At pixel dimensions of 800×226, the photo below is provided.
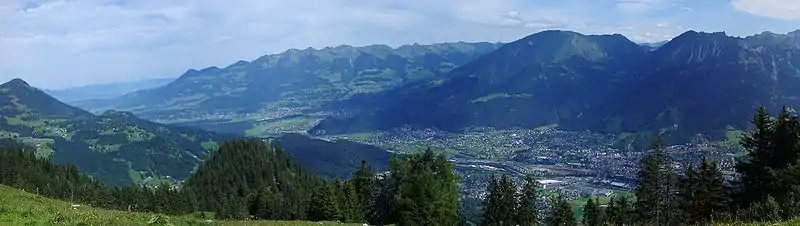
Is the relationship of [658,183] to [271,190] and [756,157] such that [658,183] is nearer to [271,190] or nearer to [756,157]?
[756,157]

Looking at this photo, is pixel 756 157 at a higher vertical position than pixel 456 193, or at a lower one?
higher

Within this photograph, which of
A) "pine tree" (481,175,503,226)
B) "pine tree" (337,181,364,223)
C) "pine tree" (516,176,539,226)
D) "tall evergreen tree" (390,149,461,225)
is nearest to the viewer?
"tall evergreen tree" (390,149,461,225)

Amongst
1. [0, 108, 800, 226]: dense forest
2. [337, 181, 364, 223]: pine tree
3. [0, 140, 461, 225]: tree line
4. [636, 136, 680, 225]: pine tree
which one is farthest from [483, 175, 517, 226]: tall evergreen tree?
[636, 136, 680, 225]: pine tree

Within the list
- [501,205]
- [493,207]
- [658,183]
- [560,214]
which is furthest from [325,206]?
[658,183]

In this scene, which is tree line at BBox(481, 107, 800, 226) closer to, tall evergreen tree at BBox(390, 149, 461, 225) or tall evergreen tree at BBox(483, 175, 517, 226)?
tall evergreen tree at BBox(390, 149, 461, 225)

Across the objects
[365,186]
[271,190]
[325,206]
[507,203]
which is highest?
[325,206]

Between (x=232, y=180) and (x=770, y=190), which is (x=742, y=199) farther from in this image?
(x=232, y=180)

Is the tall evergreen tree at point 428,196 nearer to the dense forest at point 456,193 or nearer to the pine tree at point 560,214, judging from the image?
the dense forest at point 456,193

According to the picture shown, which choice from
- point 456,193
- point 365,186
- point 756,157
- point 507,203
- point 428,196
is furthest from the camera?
point 365,186

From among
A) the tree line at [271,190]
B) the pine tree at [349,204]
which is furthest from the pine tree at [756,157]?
the pine tree at [349,204]

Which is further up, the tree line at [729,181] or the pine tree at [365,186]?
the tree line at [729,181]

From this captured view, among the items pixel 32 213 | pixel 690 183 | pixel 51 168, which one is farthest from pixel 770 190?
pixel 51 168

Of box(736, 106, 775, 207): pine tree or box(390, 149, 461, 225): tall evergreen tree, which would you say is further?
box(390, 149, 461, 225): tall evergreen tree

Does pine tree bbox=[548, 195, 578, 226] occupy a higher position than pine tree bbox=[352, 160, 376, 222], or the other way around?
pine tree bbox=[352, 160, 376, 222]
